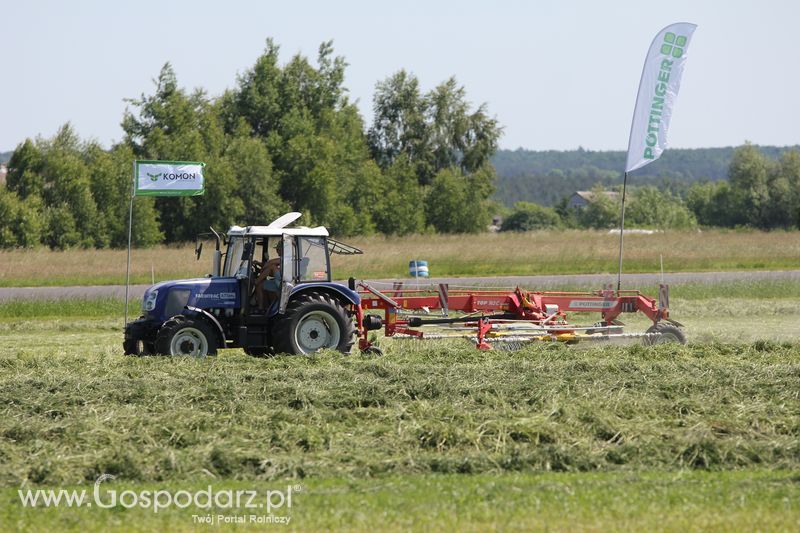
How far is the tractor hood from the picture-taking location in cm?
1410

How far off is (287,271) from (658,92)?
8775 mm

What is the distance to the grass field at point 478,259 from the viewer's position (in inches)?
1438

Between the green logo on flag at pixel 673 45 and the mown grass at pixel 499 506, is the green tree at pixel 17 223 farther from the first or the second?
the mown grass at pixel 499 506

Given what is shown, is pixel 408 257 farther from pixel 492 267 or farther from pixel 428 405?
pixel 428 405

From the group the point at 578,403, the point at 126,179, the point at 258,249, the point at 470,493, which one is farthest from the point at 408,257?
the point at 470,493

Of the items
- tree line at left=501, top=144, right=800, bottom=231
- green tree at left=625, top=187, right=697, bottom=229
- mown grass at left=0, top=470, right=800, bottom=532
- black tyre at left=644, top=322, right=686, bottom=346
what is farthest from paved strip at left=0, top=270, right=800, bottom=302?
green tree at left=625, top=187, right=697, bottom=229

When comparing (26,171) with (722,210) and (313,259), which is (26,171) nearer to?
(313,259)

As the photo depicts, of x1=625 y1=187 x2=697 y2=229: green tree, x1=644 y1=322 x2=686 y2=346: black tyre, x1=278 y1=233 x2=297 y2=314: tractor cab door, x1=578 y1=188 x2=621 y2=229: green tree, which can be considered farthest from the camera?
x1=578 y1=188 x2=621 y2=229: green tree

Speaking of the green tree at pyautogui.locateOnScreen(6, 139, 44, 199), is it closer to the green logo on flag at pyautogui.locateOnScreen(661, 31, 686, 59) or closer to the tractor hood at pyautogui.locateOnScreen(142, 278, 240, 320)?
the green logo on flag at pyautogui.locateOnScreen(661, 31, 686, 59)

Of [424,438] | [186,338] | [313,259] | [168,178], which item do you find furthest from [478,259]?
[424,438]

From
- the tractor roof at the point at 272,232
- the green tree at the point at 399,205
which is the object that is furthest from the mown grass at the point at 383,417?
the green tree at the point at 399,205

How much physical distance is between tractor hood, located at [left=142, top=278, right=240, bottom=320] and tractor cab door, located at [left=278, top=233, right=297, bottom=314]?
28.6 inches

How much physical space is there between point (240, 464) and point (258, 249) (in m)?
6.34

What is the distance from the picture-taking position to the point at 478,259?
41312 mm
